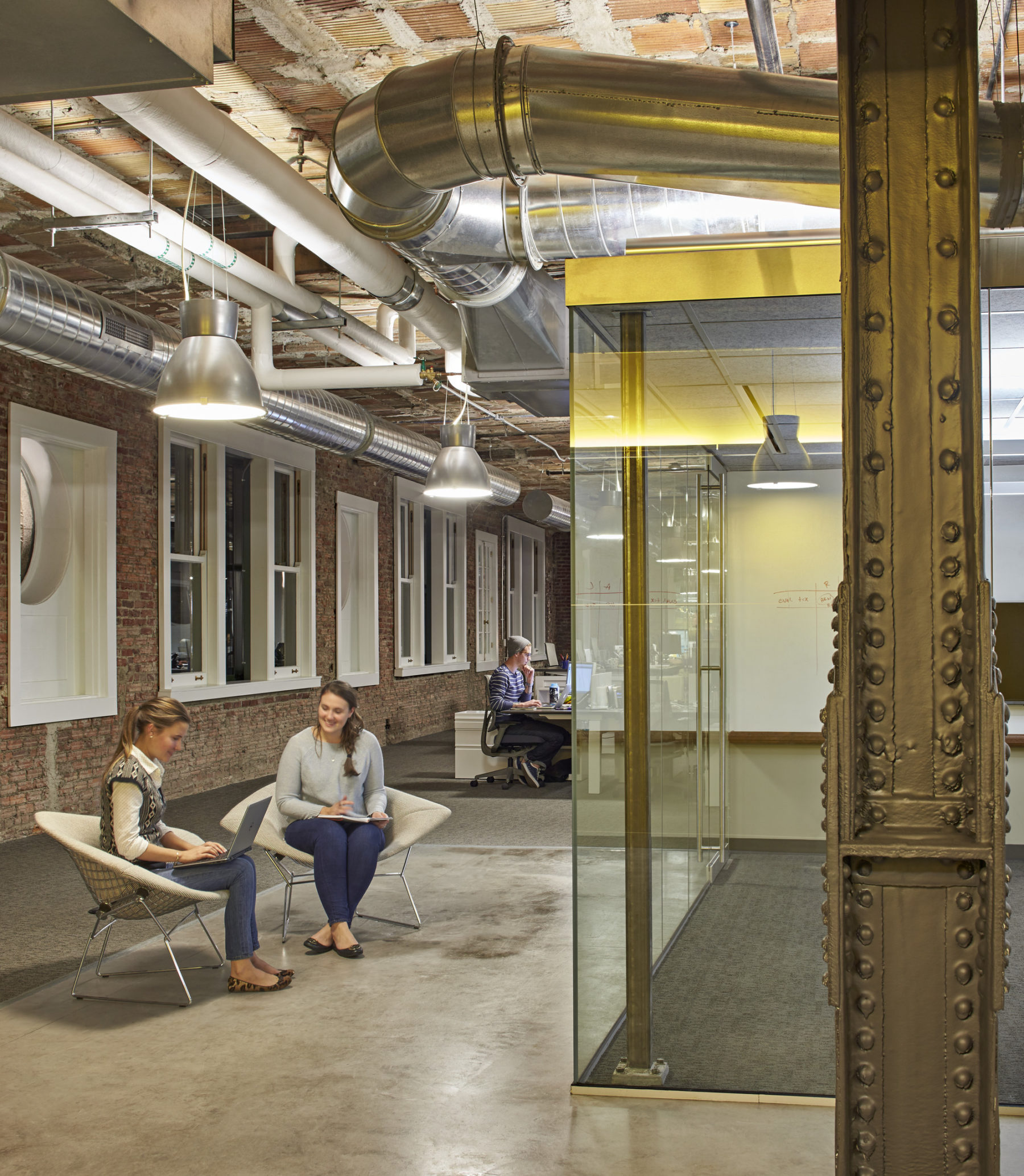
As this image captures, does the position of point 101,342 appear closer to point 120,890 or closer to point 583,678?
point 120,890

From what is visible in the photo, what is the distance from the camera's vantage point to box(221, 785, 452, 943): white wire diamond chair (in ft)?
17.1

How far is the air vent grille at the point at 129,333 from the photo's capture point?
659cm

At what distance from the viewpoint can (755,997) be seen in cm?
340

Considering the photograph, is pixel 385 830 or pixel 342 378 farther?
pixel 342 378

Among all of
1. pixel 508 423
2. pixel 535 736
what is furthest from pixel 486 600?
pixel 535 736

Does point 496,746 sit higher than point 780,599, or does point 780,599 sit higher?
point 780,599

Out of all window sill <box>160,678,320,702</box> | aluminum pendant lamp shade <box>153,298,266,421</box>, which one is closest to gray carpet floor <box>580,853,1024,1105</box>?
aluminum pendant lamp shade <box>153,298,266,421</box>

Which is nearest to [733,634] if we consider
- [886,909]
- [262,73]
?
[886,909]

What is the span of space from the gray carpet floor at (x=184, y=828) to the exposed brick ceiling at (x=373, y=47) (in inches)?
145

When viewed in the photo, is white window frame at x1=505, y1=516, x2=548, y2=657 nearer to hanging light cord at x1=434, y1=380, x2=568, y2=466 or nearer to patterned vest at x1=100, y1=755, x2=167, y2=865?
hanging light cord at x1=434, y1=380, x2=568, y2=466

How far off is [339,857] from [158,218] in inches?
118

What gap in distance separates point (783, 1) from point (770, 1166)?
150 inches

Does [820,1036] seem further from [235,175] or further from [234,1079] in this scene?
[235,175]

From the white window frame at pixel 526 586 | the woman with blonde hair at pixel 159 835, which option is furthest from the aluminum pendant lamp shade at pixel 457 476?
the white window frame at pixel 526 586
